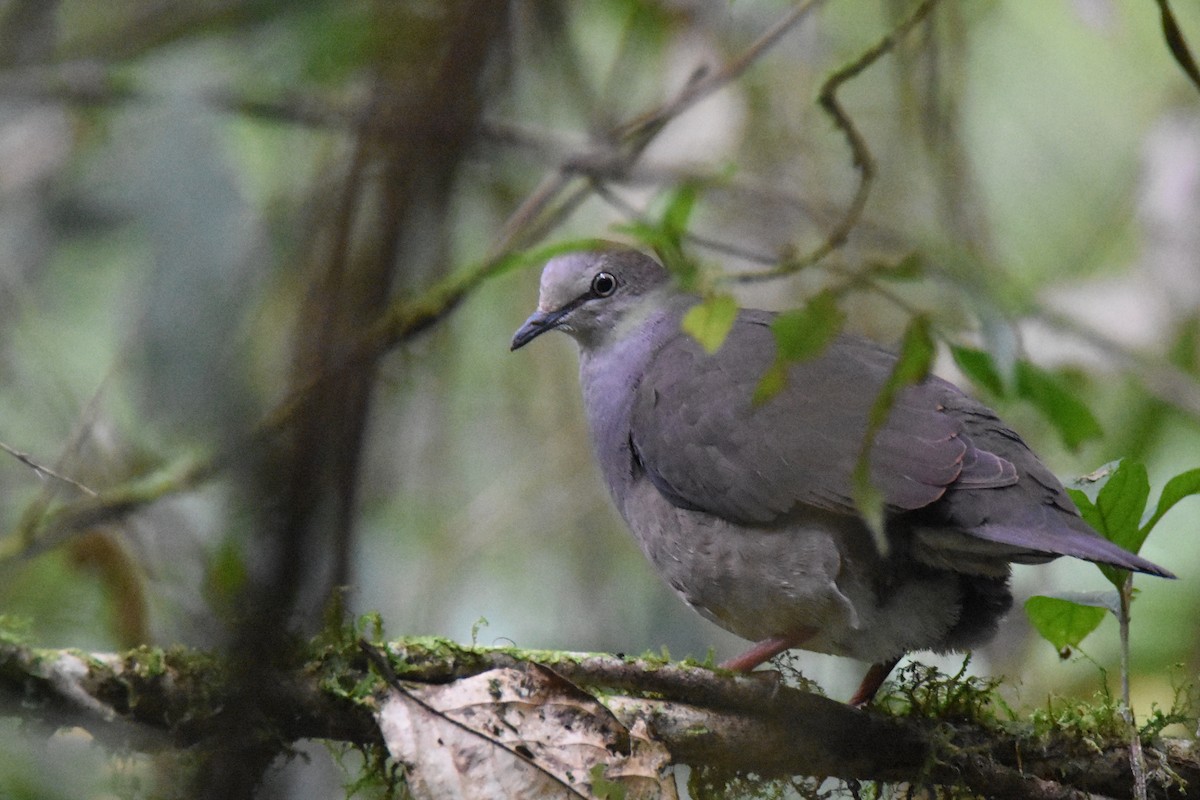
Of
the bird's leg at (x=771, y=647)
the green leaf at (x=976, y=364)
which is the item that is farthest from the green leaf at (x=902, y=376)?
the bird's leg at (x=771, y=647)

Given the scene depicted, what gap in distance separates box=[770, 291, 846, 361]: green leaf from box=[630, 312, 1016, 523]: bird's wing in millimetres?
1196

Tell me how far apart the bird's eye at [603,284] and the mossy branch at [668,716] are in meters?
1.94

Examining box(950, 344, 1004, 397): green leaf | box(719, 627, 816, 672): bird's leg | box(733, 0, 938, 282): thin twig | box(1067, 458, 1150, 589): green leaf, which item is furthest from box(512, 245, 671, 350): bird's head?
box(1067, 458, 1150, 589): green leaf

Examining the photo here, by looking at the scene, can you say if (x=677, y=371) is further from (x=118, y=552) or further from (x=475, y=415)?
(x=475, y=415)

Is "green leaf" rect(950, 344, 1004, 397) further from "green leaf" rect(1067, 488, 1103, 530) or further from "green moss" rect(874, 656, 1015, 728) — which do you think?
"green moss" rect(874, 656, 1015, 728)

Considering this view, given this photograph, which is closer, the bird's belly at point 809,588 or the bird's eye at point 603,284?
the bird's belly at point 809,588

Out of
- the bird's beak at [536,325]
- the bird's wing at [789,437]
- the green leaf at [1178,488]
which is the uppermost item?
the bird's beak at [536,325]

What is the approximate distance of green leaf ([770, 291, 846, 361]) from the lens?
2102 mm

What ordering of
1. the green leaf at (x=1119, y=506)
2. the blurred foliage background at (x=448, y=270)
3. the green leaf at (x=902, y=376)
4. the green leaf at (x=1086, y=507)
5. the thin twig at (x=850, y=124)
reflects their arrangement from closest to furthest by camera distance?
the blurred foliage background at (x=448, y=270) < the green leaf at (x=902, y=376) < the green leaf at (x=1119, y=506) < the green leaf at (x=1086, y=507) < the thin twig at (x=850, y=124)

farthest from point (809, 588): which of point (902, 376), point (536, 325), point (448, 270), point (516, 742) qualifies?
point (448, 270)

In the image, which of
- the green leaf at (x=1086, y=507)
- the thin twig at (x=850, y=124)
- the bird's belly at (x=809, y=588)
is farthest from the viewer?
the bird's belly at (x=809, y=588)

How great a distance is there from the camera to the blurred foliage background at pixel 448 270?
1.22 meters

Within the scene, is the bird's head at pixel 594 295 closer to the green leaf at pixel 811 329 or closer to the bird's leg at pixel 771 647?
the bird's leg at pixel 771 647

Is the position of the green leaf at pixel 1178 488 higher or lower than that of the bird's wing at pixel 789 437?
lower
